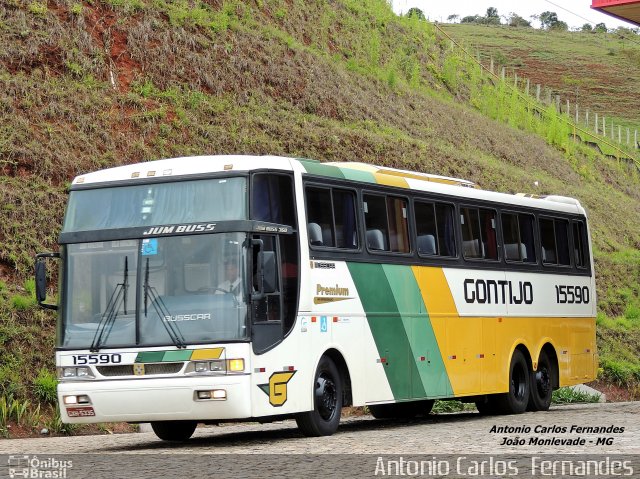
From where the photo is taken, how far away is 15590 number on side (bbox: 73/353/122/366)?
14641mm

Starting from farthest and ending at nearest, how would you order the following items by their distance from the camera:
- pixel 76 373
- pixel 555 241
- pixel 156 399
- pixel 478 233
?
pixel 555 241, pixel 478 233, pixel 76 373, pixel 156 399

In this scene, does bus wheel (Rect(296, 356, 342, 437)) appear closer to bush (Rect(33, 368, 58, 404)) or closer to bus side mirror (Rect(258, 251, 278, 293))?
bus side mirror (Rect(258, 251, 278, 293))

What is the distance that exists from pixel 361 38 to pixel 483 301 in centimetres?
2908

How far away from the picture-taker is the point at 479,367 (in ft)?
65.4

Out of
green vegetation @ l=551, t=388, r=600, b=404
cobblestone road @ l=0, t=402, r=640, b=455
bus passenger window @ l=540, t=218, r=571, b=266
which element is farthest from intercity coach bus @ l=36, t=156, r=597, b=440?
green vegetation @ l=551, t=388, r=600, b=404

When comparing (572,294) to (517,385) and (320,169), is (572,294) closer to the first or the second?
(517,385)

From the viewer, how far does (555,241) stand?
75.7ft

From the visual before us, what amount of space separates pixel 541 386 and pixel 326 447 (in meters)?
9.28

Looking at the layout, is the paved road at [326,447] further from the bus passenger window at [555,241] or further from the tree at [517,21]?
the tree at [517,21]

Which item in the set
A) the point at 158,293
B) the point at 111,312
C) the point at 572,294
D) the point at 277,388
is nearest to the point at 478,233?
the point at 572,294

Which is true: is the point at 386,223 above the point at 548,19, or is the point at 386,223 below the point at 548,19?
below

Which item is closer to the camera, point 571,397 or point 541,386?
point 541,386

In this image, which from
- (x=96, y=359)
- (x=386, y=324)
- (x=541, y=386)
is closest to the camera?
(x=96, y=359)

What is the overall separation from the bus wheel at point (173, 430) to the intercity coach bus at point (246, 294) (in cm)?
3
